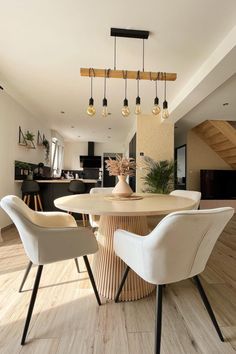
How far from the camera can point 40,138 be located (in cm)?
584

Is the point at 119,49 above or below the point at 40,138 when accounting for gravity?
above

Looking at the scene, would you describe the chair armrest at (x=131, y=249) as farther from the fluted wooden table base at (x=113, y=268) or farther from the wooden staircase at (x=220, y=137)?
the wooden staircase at (x=220, y=137)

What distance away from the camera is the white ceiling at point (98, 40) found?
6.27ft

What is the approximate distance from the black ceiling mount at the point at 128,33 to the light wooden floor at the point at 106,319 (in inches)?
100

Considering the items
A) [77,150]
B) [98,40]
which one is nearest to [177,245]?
[98,40]

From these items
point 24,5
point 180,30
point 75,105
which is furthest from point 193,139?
point 24,5

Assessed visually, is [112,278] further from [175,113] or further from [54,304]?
[175,113]

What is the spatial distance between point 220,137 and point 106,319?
19.0 ft

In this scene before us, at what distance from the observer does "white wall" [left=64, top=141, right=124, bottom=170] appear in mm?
9461

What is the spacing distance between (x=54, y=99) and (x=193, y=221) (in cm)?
417

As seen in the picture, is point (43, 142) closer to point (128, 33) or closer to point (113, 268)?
point (128, 33)

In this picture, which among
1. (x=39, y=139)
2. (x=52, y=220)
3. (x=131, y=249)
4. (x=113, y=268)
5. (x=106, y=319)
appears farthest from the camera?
(x=39, y=139)

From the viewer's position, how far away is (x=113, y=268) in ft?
5.62

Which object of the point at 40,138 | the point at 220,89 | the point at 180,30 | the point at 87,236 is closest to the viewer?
the point at 87,236
